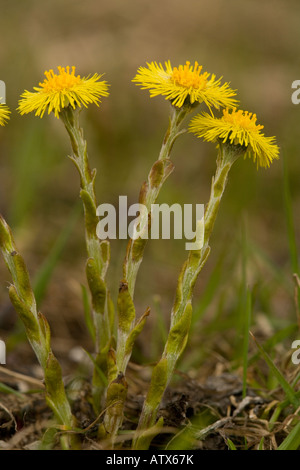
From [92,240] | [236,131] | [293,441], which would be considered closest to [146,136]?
[92,240]

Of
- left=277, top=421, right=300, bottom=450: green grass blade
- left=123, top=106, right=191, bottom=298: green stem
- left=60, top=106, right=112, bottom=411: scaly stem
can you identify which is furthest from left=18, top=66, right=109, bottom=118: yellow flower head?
left=277, top=421, right=300, bottom=450: green grass blade

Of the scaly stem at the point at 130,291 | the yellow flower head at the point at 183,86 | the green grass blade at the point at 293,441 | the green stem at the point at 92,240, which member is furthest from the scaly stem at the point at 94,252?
the green grass blade at the point at 293,441

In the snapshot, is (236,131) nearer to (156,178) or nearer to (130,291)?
(156,178)

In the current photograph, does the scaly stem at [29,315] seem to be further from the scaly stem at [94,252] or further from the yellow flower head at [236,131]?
the yellow flower head at [236,131]

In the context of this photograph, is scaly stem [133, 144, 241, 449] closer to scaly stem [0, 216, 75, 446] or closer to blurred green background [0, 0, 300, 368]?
scaly stem [0, 216, 75, 446]

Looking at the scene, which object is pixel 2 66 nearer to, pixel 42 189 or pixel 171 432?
pixel 42 189
